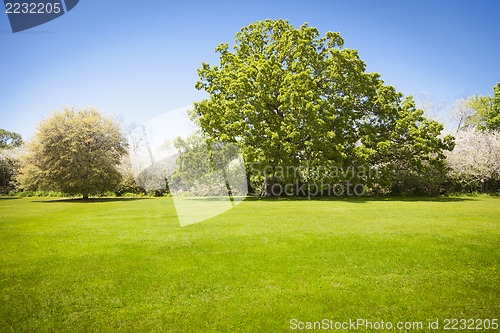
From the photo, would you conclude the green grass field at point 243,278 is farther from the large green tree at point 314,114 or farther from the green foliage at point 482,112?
the green foliage at point 482,112

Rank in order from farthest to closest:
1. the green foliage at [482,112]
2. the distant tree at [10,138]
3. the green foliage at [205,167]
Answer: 1. the distant tree at [10,138]
2. the green foliage at [482,112]
3. the green foliage at [205,167]

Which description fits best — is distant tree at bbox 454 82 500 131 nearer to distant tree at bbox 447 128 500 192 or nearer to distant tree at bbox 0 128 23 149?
distant tree at bbox 447 128 500 192

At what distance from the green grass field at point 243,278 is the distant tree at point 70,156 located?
18712 millimetres

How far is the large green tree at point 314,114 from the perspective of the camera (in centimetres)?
2384

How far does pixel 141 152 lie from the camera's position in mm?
46312

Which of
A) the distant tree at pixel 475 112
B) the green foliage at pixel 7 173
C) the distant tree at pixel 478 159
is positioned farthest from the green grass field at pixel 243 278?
the distant tree at pixel 475 112

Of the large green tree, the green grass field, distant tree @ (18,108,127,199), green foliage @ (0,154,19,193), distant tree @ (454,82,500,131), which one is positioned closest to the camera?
the green grass field

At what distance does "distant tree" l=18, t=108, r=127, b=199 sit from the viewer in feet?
85.8

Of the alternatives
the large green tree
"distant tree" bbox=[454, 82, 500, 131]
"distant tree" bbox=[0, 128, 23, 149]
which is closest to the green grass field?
the large green tree

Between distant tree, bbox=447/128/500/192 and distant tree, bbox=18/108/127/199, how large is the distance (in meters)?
33.8

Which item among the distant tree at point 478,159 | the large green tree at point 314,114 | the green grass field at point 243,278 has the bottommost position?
the green grass field at point 243,278

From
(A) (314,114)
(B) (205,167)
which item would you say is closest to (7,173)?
(B) (205,167)

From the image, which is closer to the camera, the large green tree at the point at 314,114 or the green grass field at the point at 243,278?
the green grass field at the point at 243,278

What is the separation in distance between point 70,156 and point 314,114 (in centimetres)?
2316
